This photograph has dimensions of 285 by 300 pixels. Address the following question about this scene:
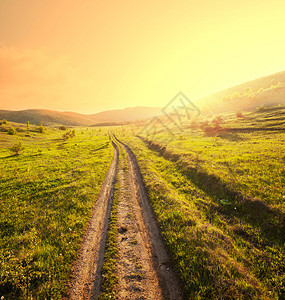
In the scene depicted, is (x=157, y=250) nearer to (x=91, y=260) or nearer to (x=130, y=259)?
(x=130, y=259)

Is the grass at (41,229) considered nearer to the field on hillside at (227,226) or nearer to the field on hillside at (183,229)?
the field on hillside at (183,229)

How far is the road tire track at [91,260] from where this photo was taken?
604cm

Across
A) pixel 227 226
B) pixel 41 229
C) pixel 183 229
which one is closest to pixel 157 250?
pixel 183 229

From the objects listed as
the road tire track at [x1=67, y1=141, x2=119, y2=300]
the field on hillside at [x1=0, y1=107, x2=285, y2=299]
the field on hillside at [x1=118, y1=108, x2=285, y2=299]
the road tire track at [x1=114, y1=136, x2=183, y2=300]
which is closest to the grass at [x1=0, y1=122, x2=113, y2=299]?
the field on hillside at [x1=0, y1=107, x2=285, y2=299]

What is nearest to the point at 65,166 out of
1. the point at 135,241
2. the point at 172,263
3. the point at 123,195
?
the point at 123,195

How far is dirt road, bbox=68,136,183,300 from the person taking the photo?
6027 mm

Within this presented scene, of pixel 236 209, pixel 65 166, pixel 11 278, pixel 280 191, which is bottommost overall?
pixel 236 209

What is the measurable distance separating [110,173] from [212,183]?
558 inches

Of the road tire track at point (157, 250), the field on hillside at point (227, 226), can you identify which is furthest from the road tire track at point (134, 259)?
the field on hillside at point (227, 226)

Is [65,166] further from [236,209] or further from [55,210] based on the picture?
[236,209]

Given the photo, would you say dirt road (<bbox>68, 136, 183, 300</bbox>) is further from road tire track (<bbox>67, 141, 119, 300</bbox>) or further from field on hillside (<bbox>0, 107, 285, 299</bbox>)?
field on hillside (<bbox>0, 107, 285, 299</bbox>)

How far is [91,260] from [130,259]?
86.0 inches

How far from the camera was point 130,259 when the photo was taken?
7484 mm

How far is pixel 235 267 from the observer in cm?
651
